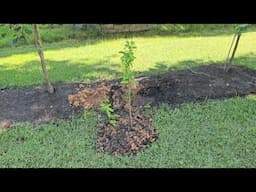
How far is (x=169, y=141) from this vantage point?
13.3 ft

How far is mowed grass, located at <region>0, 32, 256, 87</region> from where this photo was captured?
6055 millimetres

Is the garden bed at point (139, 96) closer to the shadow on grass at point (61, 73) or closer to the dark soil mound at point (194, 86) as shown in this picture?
the dark soil mound at point (194, 86)

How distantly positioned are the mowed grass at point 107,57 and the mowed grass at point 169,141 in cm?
145

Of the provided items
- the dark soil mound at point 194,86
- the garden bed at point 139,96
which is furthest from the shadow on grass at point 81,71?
the dark soil mound at point 194,86

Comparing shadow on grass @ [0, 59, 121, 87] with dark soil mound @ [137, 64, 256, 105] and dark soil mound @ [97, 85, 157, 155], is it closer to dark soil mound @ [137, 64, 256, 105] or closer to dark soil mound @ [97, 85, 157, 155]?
dark soil mound @ [137, 64, 256, 105]

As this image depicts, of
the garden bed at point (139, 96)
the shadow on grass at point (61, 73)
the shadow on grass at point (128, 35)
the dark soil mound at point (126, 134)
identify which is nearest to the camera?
the dark soil mound at point (126, 134)

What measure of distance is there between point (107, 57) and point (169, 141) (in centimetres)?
321

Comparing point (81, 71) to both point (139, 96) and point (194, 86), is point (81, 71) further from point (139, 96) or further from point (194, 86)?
point (194, 86)

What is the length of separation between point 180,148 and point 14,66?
4.03 meters

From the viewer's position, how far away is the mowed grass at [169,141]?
3.72 metres
